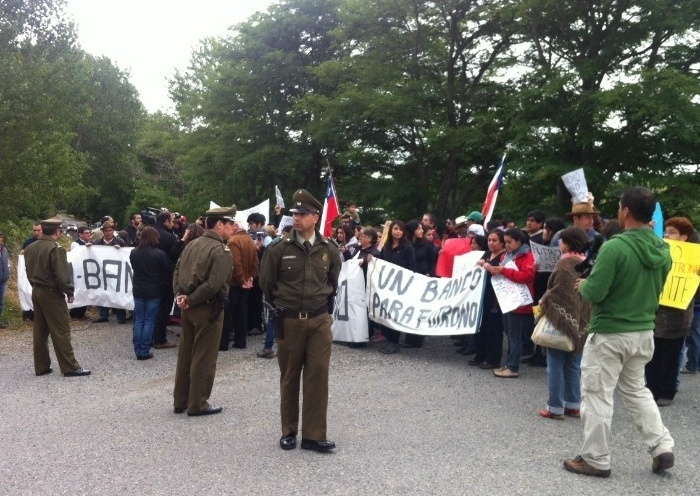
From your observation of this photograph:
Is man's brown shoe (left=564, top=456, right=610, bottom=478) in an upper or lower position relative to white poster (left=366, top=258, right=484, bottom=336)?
lower

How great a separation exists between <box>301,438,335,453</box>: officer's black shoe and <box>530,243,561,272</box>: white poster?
3.74 meters

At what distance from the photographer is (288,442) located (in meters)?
5.14

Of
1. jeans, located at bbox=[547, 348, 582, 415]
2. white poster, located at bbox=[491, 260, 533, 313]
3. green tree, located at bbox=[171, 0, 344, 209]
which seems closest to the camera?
jeans, located at bbox=[547, 348, 582, 415]

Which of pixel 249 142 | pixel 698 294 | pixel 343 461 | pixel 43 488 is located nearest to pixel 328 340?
pixel 343 461

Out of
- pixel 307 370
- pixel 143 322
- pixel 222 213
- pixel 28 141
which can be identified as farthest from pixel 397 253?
pixel 28 141

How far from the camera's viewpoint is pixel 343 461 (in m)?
4.86

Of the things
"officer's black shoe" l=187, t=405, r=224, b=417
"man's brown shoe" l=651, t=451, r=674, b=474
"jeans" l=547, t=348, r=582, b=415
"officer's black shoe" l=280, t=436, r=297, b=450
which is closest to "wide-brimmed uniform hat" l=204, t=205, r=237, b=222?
"officer's black shoe" l=187, t=405, r=224, b=417

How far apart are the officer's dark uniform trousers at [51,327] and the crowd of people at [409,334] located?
2 cm

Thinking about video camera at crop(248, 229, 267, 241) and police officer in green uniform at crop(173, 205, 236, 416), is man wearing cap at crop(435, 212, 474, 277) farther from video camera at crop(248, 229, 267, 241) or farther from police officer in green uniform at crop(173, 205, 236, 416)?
police officer in green uniform at crop(173, 205, 236, 416)

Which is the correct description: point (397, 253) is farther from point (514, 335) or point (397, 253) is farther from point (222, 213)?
point (222, 213)

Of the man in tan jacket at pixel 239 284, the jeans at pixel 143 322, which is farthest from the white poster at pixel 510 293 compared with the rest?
the jeans at pixel 143 322

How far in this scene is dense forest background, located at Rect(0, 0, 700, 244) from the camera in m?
15.7

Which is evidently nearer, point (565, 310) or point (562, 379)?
point (565, 310)

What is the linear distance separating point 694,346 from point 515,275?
2409 mm
